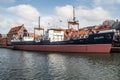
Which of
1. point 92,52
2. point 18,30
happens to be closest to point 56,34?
point 92,52

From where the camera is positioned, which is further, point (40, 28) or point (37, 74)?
point (40, 28)

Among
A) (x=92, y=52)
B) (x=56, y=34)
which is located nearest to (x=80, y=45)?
(x=92, y=52)

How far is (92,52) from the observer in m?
51.2

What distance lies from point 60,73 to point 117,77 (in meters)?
6.43

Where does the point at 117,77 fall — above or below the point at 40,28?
below

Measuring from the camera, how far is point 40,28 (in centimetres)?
8125

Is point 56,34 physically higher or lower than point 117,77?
higher

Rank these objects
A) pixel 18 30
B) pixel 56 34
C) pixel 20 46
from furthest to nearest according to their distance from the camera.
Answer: pixel 18 30 → pixel 20 46 → pixel 56 34

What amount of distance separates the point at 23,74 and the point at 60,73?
13.8ft

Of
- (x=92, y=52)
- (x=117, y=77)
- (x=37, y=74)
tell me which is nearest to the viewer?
(x=117, y=77)

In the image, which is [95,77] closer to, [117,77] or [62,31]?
[117,77]

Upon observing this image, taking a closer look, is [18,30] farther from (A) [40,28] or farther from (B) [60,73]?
(B) [60,73]

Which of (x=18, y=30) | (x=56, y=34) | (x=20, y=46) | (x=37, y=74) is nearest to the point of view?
(x=37, y=74)

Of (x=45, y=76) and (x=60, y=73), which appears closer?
(x=45, y=76)
